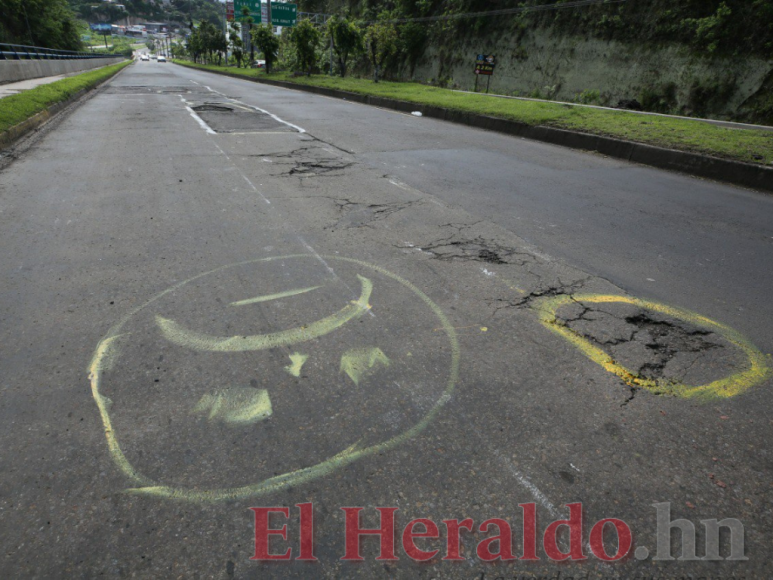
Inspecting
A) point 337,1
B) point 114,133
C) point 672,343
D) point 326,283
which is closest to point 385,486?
point 326,283

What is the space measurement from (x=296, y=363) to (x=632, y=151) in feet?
27.3

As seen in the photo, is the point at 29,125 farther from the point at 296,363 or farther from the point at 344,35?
the point at 344,35

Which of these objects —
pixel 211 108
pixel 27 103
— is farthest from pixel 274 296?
pixel 211 108

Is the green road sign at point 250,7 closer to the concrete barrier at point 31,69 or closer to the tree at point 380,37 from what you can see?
the concrete barrier at point 31,69

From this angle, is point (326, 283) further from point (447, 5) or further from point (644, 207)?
point (447, 5)

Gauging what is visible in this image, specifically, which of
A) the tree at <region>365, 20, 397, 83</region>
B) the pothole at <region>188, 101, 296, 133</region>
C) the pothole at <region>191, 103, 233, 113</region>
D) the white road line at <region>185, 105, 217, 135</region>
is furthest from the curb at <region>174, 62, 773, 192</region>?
the tree at <region>365, 20, 397, 83</region>

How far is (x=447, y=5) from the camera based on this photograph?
28.0 m

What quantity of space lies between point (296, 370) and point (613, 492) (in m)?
1.60

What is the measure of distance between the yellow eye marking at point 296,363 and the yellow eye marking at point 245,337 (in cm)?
14

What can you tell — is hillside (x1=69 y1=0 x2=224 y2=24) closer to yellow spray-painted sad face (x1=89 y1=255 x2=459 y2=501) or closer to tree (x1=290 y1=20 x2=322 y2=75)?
tree (x1=290 y1=20 x2=322 y2=75)

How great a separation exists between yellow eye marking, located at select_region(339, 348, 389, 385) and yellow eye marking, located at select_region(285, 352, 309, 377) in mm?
227

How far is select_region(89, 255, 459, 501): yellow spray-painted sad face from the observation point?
6.13 feet

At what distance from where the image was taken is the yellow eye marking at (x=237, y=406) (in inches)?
82.0

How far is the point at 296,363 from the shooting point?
2.47 meters
